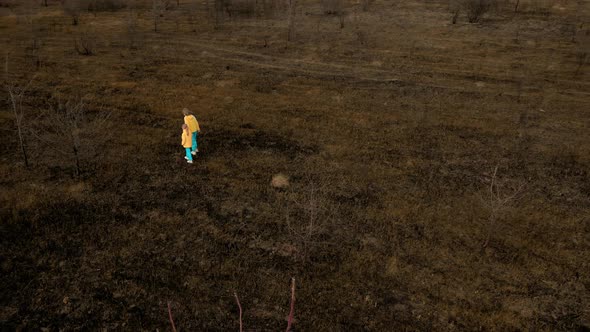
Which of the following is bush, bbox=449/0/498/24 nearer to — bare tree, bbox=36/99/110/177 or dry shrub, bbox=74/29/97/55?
dry shrub, bbox=74/29/97/55

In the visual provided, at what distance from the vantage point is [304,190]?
10.1 metres

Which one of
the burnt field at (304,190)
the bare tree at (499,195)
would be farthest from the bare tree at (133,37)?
the bare tree at (499,195)

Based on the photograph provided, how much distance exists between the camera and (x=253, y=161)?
11336 millimetres

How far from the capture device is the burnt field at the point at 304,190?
7.02 m

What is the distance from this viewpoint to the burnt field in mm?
7023

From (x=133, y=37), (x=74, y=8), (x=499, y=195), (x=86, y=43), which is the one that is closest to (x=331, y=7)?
(x=133, y=37)

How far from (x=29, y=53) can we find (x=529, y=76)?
24234 millimetres

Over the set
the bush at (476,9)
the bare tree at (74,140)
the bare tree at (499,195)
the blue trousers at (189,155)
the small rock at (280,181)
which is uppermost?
the bush at (476,9)

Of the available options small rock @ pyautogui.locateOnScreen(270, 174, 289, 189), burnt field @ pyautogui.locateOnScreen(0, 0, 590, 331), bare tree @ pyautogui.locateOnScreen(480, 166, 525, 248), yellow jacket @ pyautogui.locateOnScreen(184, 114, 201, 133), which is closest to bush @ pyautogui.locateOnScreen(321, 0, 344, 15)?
burnt field @ pyautogui.locateOnScreen(0, 0, 590, 331)

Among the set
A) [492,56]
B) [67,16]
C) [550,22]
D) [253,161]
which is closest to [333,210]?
[253,161]

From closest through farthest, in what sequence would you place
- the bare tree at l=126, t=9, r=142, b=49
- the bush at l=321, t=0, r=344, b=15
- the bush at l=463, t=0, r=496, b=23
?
1. the bare tree at l=126, t=9, r=142, b=49
2. the bush at l=463, t=0, r=496, b=23
3. the bush at l=321, t=0, r=344, b=15

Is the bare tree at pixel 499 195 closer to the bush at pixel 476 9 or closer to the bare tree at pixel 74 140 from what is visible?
the bare tree at pixel 74 140

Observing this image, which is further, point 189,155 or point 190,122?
point 189,155

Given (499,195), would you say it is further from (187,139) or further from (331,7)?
(331,7)
